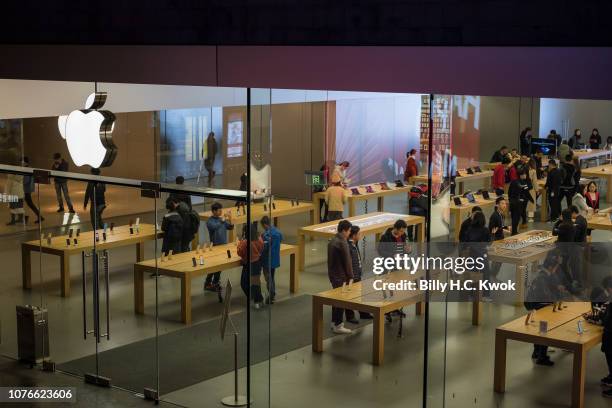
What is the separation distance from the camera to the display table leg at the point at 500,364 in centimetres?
754

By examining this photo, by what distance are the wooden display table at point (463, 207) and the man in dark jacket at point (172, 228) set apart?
11.1ft

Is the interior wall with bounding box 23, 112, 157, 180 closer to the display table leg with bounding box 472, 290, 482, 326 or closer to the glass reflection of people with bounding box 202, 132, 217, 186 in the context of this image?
the glass reflection of people with bounding box 202, 132, 217, 186

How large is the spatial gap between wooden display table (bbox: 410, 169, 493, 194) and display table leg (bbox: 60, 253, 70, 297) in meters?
4.70

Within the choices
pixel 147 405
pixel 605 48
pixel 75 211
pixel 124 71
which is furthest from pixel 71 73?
pixel 605 48

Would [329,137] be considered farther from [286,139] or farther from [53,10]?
[53,10]

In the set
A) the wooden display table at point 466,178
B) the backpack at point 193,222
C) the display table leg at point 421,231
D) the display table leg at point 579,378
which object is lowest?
the display table leg at point 579,378

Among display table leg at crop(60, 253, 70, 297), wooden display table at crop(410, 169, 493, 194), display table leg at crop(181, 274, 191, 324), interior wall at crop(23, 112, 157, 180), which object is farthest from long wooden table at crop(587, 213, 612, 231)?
interior wall at crop(23, 112, 157, 180)

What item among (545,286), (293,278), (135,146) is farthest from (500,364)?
(135,146)

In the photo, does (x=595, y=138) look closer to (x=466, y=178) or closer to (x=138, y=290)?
(x=466, y=178)

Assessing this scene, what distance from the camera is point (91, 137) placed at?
359 inches

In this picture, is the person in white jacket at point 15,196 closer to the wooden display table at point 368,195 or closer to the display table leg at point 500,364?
the wooden display table at point 368,195

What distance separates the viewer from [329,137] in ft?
33.1

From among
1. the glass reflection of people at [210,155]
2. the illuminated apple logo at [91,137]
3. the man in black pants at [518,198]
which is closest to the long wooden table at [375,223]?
the man in black pants at [518,198]

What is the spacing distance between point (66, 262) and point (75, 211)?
66 centimetres
